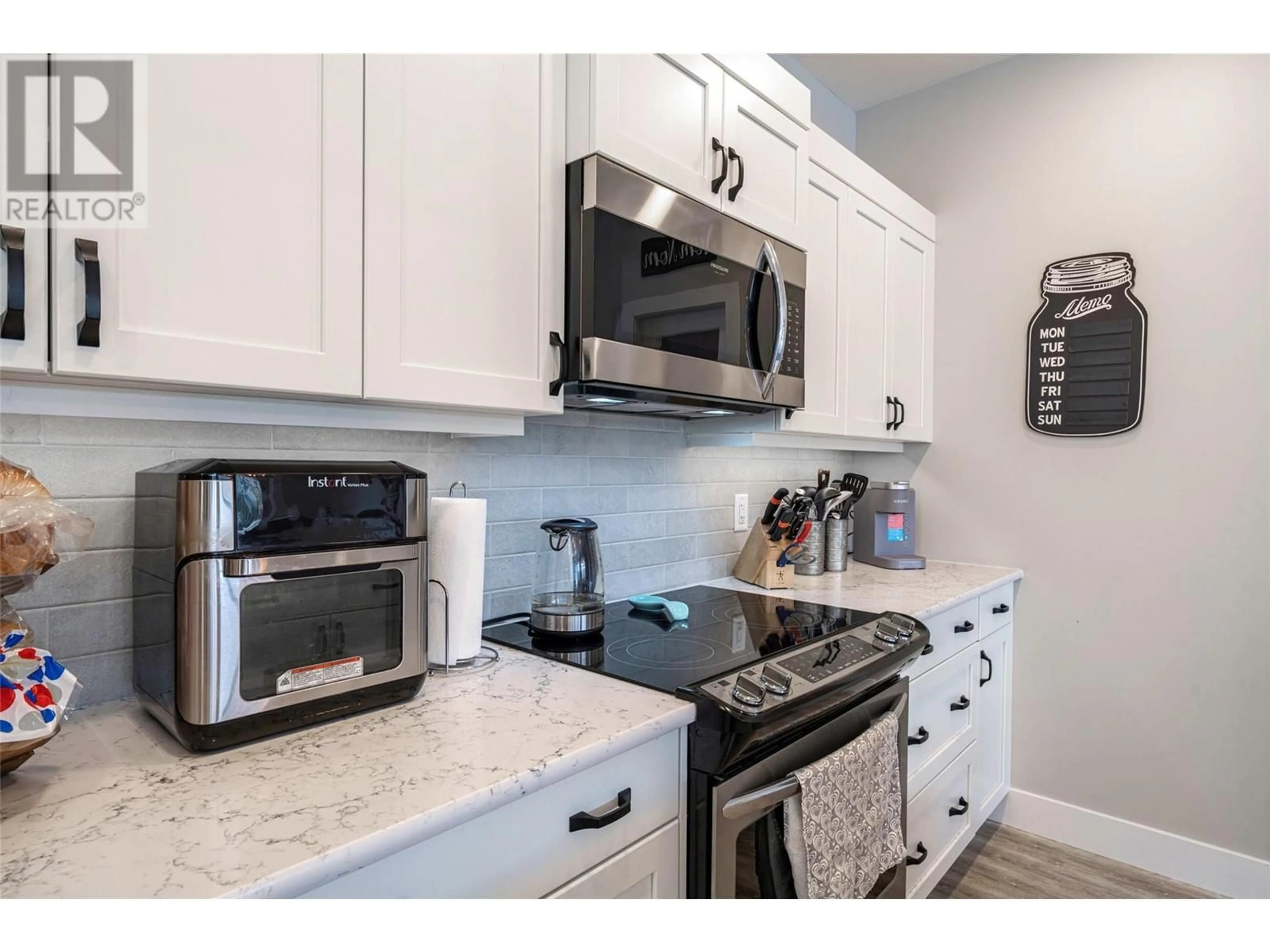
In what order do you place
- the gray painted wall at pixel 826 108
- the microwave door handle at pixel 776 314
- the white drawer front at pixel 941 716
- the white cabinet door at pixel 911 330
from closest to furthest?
the microwave door handle at pixel 776 314, the white drawer front at pixel 941 716, the white cabinet door at pixel 911 330, the gray painted wall at pixel 826 108

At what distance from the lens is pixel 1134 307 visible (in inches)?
89.4

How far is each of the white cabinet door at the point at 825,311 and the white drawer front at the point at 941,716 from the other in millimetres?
762

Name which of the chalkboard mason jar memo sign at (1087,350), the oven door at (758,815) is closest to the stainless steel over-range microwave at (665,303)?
the oven door at (758,815)

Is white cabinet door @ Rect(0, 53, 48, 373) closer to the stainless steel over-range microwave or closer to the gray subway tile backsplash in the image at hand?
the gray subway tile backsplash

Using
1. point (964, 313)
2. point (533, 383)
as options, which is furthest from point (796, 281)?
point (964, 313)

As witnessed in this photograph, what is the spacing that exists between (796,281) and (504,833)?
4.89 feet

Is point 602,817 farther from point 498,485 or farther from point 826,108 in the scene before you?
point 826,108

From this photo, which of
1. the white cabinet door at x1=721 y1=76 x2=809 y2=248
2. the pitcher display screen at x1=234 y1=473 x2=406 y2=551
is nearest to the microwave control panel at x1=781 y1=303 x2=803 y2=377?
the white cabinet door at x1=721 y1=76 x2=809 y2=248

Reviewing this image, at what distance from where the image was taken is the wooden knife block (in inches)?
84.4

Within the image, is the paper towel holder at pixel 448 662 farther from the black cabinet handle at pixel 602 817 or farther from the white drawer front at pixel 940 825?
the white drawer front at pixel 940 825

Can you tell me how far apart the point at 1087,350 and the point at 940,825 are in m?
1.61

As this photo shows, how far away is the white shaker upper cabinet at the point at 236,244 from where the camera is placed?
0.85 m
